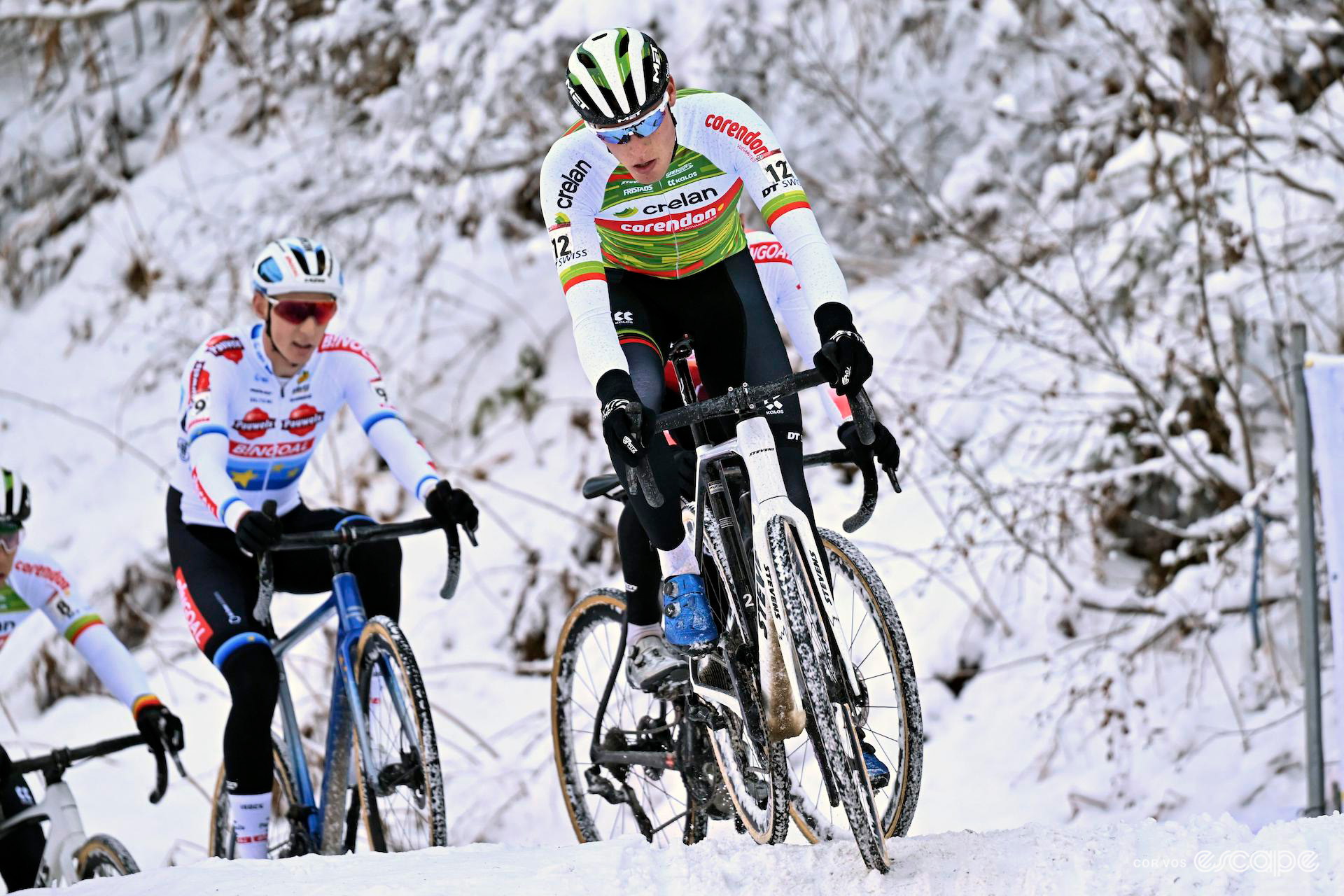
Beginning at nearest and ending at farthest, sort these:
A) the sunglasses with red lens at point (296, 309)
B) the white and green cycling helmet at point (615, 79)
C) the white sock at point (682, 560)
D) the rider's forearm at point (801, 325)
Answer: the white and green cycling helmet at point (615, 79), the white sock at point (682, 560), the rider's forearm at point (801, 325), the sunglasses with red lens at point (296, 309)

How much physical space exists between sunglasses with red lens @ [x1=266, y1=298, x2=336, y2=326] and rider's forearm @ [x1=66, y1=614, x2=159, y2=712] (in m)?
1.34

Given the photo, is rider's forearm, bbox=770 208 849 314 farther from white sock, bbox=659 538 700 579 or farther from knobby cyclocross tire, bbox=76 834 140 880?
knobby cyclocross tire, bbox=76 834 140 880

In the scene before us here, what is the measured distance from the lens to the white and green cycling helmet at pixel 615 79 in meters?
3.01

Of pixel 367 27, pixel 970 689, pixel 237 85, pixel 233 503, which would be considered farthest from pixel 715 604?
pixel 237 85

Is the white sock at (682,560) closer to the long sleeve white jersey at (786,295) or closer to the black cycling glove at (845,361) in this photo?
the long sleeve white jersey at (786,295)

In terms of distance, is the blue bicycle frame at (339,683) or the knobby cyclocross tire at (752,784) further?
the blue bicycle frame at (339,683)

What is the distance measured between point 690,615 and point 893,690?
1.72ft

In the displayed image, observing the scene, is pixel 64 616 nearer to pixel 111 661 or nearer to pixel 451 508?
pixel 111 661

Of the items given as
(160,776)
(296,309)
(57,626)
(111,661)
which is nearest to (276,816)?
(160,776)

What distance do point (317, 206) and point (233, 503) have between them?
646 cm

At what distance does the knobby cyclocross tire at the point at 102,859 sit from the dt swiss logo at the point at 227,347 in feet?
5.16

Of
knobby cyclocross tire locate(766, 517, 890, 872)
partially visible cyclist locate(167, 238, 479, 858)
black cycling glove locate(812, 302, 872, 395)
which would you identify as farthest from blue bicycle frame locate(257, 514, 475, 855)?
black cycling glove locate(812, 302, 872, 395)

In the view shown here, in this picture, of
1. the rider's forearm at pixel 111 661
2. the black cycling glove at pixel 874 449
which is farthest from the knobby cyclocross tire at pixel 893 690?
the rider's forearm at pixel 111 661

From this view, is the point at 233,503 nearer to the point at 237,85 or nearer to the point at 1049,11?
the point at 1049,11
